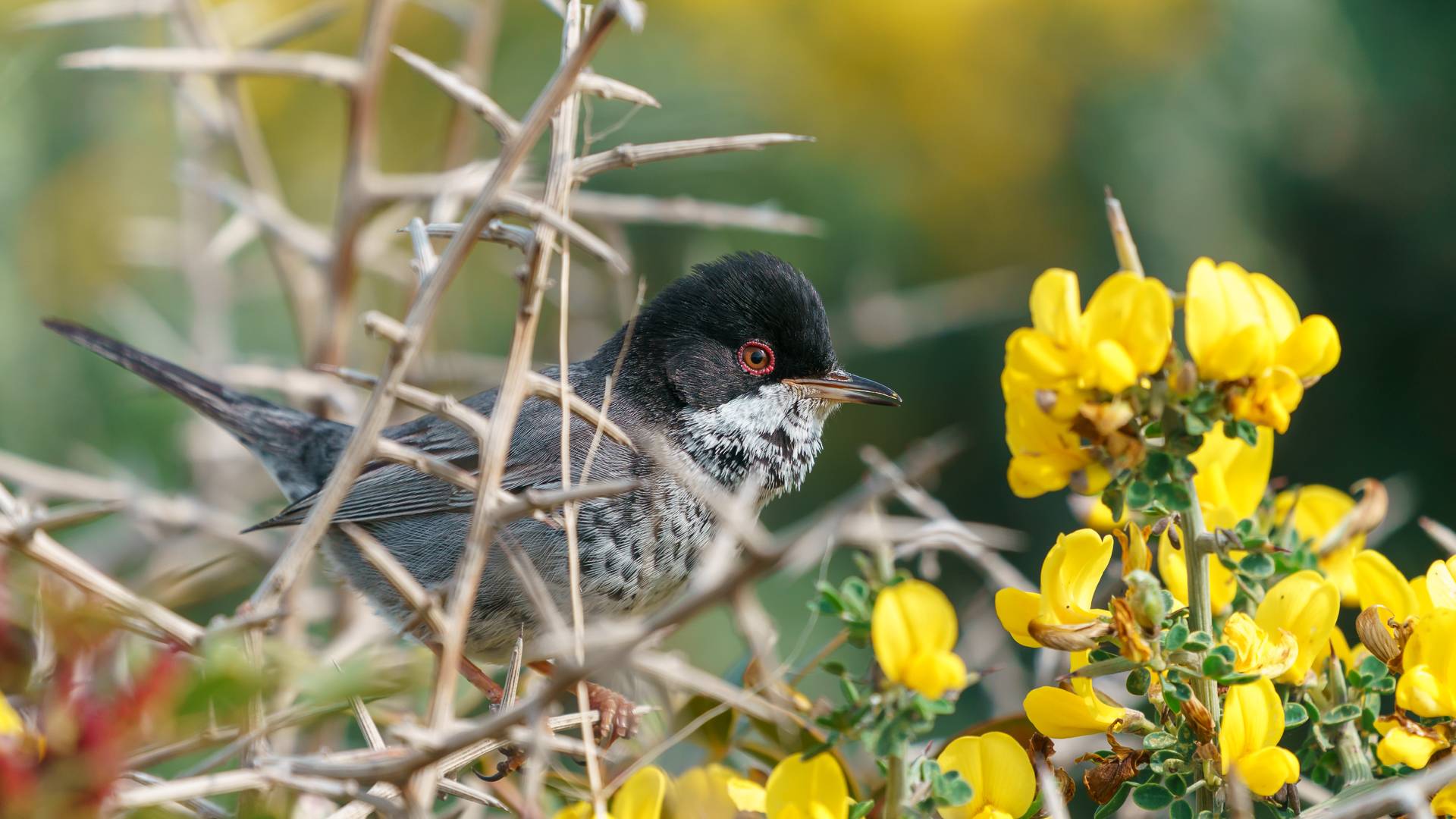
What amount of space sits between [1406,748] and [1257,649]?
0.20 m

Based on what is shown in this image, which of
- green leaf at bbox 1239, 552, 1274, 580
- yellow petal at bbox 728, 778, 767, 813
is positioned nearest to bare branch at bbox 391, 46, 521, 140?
yellow petal at bbox 728, 778, 767, 813

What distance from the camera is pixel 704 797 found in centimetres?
145

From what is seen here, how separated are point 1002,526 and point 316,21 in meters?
2.47

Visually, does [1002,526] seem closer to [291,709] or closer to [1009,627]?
[1009,627]

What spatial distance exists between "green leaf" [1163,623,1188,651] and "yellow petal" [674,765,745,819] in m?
0.61

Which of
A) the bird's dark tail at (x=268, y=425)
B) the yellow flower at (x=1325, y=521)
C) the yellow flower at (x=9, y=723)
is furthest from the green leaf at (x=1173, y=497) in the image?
the bird's dark tail at (x=268, y=425)

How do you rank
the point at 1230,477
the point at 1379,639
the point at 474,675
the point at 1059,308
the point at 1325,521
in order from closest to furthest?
the point at 1059,308, the point at 1379,639, the point at 1230,477, the point at 1325,521, the point at 474,675

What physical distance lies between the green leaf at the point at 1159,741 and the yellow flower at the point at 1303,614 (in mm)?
222

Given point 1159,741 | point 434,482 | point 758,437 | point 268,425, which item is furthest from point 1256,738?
point 268,425

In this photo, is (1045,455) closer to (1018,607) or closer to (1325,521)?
(1018,607)

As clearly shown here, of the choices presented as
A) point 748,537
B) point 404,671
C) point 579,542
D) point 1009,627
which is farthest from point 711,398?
point 748,537

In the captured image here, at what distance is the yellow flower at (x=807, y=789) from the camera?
4.39ft

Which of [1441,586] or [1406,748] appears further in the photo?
[1441,586]

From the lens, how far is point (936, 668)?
110 cm
